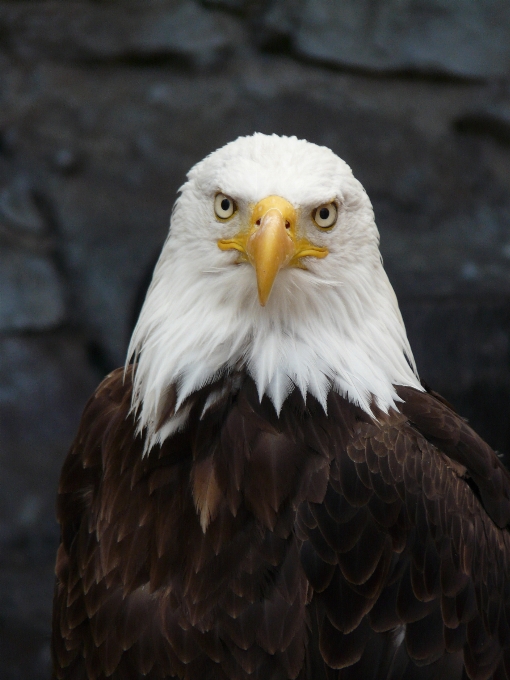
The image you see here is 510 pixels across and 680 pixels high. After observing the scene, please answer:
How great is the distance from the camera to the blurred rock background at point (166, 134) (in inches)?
175

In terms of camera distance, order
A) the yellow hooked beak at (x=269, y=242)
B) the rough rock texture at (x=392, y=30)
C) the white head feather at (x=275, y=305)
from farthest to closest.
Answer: the rough rock texture at (x=392, y=30) → the white head feather at (x=275, y=305) → the yellow hooked beak at (x=269, y=242)

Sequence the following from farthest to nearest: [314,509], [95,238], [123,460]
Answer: [95,238] < [123,460] < [314,509]

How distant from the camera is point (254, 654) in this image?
5.99 feet

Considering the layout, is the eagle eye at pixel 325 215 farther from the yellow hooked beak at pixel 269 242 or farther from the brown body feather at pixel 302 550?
the brown body feather at pixel 302 550

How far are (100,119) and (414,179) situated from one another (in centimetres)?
169

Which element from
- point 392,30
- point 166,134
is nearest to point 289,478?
point 166,134

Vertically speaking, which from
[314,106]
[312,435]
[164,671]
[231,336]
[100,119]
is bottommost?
[164,671]

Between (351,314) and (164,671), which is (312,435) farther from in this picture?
(164,671)

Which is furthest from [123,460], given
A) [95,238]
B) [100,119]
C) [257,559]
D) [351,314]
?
[100,119]

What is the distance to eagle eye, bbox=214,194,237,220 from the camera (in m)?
1.81

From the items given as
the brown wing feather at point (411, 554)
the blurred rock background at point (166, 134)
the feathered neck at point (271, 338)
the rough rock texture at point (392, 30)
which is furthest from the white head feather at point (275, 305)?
the rough rock texture at point (392, 30)

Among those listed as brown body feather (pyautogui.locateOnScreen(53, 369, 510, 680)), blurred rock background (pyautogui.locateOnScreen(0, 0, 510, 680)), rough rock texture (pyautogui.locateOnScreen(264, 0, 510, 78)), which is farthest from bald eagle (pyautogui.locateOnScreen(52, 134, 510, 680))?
rough rock texture (pyautogui.locateOnScreen(264, 0, 510, 78))

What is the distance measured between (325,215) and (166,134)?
306 cm

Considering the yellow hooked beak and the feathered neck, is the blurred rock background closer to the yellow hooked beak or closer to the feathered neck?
the feathered neck
